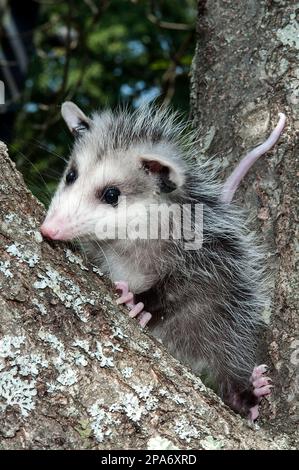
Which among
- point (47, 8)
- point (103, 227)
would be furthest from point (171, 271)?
point (47, 8)

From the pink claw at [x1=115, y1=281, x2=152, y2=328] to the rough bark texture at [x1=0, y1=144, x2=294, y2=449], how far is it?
122 mm

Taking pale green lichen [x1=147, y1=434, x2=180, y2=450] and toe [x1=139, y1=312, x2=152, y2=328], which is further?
toe [x1=139, y1=312, x2=152, y2=328]

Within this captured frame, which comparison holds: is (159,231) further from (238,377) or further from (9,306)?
(9,306)

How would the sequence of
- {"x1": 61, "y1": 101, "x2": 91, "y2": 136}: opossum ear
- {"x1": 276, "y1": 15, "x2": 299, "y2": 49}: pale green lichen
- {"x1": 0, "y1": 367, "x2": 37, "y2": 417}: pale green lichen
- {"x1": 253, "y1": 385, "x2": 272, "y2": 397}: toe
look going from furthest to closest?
{"x1": 61, "y1": 101, "x2": 91, "y2": 136}: opossum ear
{"x1": 276, "y1": 15, "x2": 299, "y2": 49}: pale green lichen
{"x1": 253, "y1": 385, "x2": 272, "y2": 397}: toe
{"x1": 0, "y1": 367, "x2": 37, "y2": 417}: pale green lichen

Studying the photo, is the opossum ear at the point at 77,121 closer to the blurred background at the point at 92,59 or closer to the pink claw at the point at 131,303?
the pink claw at the point at 131,303

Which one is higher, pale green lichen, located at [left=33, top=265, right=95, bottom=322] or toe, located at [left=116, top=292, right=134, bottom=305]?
pale green lichen, located at [left=33, top=265, right=95, bottom=322]

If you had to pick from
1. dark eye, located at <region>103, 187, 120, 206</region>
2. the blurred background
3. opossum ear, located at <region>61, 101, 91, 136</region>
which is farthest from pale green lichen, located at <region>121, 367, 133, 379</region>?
the blurred background

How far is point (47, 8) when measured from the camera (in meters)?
4.39

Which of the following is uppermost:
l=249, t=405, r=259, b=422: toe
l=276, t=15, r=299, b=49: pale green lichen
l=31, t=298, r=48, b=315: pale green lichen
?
l=276, t=15, r=299, b=49: pale green lichen

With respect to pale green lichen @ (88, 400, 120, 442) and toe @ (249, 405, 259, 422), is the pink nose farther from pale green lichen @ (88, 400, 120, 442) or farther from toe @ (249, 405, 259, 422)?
toe @ (249, 405, 259, 422)

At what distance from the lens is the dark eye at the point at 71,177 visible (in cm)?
199

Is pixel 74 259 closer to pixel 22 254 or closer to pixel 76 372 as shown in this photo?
pixel 22 254

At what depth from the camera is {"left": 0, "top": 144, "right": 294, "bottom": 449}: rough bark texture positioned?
1.33 metres

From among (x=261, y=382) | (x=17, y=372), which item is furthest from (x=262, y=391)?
(x=17, y=372)
